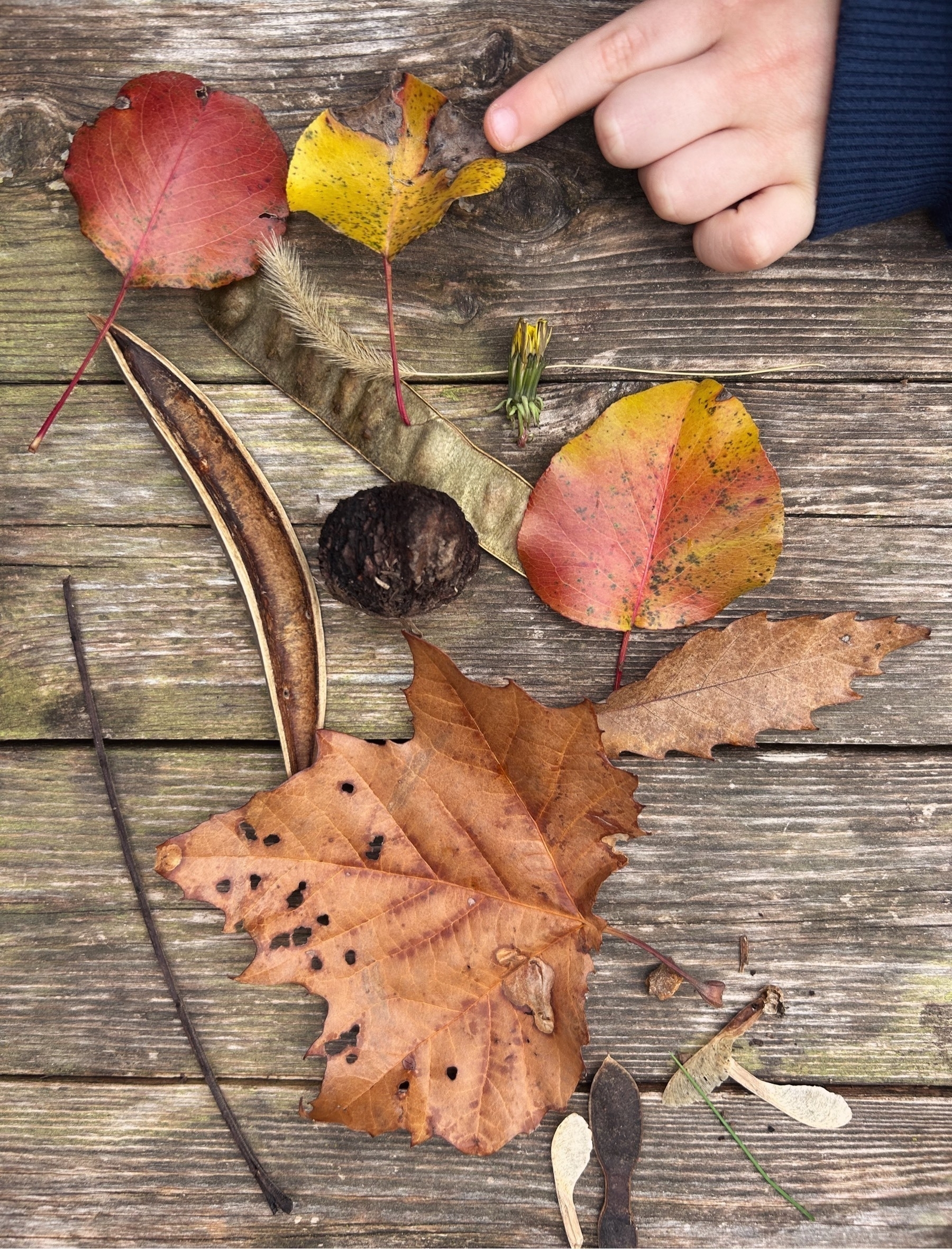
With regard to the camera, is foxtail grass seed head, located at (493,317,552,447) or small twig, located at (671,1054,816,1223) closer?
foxtail grass seed head, located at (493,317,552,447)

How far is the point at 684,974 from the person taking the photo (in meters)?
1.43

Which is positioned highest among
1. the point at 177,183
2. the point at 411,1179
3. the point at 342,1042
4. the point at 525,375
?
the point at 177,183

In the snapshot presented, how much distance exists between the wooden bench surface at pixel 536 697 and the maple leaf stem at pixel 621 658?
3 cm

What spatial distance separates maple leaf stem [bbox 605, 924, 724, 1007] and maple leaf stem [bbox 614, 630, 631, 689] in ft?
1.31

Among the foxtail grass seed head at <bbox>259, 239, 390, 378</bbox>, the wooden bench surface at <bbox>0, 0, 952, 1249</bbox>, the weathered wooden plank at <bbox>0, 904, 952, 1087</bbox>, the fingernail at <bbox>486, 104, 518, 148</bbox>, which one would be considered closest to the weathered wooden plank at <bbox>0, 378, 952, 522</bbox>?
the wooden bench surface at <bbox>0, 0, 952, 1249</bbox>

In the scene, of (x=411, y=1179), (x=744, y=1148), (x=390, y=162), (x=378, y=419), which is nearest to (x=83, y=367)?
(x=378, y=419)

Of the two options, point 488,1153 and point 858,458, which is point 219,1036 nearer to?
point 488,1153

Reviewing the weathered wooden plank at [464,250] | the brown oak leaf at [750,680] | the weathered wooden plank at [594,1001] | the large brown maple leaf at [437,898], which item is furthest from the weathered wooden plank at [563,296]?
the weathered wooden plank at [594,1001]

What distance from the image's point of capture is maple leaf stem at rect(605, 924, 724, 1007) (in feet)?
4.73

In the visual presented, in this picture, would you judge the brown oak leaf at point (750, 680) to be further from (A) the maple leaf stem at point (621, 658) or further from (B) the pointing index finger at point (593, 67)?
(B) the pointing index finger at point (593, 67)

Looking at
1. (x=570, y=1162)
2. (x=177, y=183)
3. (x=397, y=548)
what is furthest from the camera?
(x=570, y=1162)

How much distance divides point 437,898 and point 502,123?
1230 mm

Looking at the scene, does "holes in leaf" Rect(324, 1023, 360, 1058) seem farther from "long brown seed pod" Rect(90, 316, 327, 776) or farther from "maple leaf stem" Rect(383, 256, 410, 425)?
"maple leaf stem" Rect(383, 256, 410, 425)

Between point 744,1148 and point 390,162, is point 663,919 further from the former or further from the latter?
point 390,162
